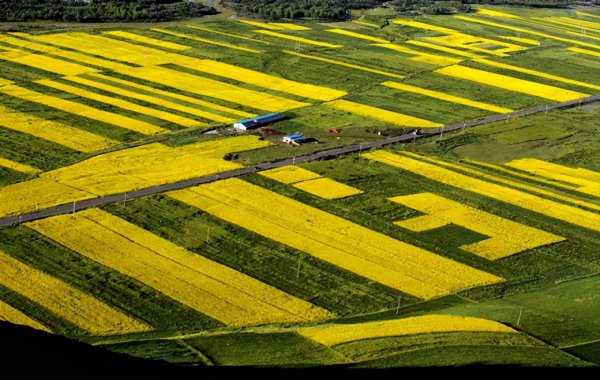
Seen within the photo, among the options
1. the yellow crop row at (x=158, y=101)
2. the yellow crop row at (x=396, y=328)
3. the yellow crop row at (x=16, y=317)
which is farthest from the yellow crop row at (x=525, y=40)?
the yellow crop row at (x=16, y=317)

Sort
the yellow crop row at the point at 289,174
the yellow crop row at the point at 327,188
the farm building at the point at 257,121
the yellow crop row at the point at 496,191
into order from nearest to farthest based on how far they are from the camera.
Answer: the yellow crop row at the point at 496,191, the yellow crop row at the point at 327,188, the yellow crop row at the point at 289,174, the farm building at the point at 257,121

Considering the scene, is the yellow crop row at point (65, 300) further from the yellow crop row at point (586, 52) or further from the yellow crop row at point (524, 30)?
the yellow crop row at point (524, 30)

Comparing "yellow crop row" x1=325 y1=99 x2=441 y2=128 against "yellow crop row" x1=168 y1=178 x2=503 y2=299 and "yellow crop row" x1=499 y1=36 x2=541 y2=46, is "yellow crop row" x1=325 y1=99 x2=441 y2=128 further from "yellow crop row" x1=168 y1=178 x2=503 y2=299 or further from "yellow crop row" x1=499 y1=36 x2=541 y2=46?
"yellow crop row" x1=499 y1=36 x2=541 y2=46

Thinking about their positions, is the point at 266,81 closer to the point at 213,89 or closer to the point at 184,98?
the point at 213,89

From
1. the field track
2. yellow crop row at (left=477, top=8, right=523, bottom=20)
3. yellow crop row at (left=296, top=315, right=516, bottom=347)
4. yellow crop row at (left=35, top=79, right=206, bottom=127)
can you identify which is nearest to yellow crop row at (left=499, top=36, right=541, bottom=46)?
yellow crop row at (left=477, top=8, right=523, bottom=20)

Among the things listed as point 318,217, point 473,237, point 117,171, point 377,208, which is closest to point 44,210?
point 117,171
